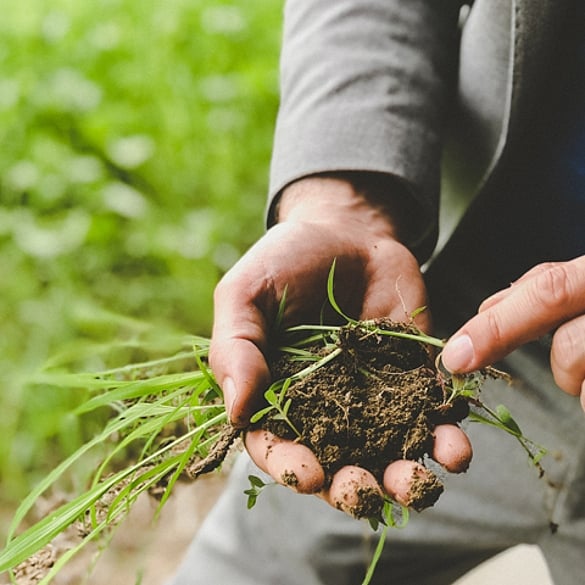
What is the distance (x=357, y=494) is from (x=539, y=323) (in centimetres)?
19

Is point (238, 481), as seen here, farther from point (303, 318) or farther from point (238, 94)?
point (238, 94)

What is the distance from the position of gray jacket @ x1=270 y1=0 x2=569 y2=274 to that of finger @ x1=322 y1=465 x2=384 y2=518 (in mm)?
410

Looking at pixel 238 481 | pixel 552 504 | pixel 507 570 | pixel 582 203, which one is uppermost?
pixel 582 203

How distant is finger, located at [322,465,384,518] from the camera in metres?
0.57

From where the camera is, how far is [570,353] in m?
0.58

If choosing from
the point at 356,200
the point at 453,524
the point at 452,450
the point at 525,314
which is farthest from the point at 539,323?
the point at 453,524

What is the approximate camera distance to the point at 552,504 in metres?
0.96

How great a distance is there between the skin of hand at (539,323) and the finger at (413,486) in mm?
89

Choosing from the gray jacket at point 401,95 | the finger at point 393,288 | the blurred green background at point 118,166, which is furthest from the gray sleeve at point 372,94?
the blurred green background at point 118,166

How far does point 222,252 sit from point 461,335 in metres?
1.18

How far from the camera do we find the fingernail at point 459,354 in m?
0.59

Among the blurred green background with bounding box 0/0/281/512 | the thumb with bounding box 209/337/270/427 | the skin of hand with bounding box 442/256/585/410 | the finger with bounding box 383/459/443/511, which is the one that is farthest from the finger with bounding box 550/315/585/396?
the blurred green background with bounding box 0/0/281/512

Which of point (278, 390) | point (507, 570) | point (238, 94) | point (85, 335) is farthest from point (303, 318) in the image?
point (238, 94)

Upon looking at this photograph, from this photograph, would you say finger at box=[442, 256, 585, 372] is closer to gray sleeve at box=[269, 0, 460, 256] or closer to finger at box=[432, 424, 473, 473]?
finger at box=[432, 424, 473, 473]
